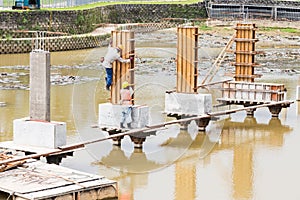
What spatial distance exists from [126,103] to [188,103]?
2876 mm

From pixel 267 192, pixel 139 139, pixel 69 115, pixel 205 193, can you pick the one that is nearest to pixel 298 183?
pixel 267 192

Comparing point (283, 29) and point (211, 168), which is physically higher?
point (283, 29)

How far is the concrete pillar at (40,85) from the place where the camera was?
55.4ft

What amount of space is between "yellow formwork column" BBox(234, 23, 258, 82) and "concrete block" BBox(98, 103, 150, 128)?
6.96m

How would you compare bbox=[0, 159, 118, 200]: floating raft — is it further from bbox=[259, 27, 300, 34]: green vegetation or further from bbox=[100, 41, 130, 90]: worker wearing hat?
bbox=[259, 27, 300, 34]: green vegetation

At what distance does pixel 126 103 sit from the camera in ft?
62.4

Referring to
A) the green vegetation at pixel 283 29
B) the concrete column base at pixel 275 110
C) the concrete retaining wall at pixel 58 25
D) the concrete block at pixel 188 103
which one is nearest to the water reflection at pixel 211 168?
the concrete block at pixel 188 103

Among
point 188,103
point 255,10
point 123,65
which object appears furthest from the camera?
point 255,10

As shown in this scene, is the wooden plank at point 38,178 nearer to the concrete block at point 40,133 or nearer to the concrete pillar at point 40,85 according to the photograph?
the concrete block at point 40,133

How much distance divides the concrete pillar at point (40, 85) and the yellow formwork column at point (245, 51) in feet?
30.8

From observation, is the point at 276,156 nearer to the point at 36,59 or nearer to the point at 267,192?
the point at 267,192

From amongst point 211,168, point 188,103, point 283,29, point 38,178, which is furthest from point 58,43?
point 38,178

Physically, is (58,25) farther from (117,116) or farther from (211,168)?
(211,168)

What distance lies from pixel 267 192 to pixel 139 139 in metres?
3.92
